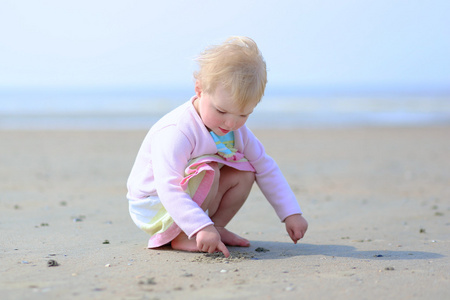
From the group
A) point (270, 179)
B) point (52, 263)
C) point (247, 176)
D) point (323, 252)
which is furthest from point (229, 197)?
point (52, 263)

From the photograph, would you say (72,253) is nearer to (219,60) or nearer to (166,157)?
(166,157)

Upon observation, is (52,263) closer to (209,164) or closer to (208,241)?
(208,241)

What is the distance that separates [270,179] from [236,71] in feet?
2.79

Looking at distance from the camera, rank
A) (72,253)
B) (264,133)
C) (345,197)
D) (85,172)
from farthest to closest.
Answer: (264,133) → (85,172) → (345,197) → (72,253)

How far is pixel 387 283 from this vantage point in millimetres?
2549

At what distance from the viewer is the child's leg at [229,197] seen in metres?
3.35

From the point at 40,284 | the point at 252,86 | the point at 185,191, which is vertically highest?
the point at 252,86

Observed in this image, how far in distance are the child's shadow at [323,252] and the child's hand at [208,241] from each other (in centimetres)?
30

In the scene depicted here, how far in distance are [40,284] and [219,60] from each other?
1.41 metres

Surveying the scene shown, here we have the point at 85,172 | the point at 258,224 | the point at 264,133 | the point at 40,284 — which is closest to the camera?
the point at 40,284

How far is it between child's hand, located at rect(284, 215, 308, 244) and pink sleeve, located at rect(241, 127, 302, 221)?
32 millimetres

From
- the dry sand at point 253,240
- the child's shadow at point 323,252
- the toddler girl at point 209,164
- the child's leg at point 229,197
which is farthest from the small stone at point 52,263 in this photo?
the child's shadow at point 323,252

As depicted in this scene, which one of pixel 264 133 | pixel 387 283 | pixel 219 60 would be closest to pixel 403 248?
pixel 387 283

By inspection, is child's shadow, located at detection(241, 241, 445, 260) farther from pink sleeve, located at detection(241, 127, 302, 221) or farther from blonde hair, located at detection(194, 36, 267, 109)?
blonde hair, located at detection(194, 36, 267, 109)
